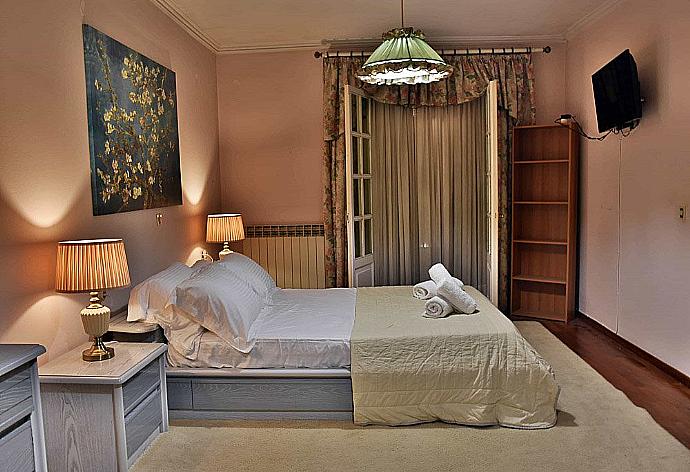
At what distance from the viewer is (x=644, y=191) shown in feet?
13.7

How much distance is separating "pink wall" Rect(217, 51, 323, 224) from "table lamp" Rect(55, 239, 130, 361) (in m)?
3.09

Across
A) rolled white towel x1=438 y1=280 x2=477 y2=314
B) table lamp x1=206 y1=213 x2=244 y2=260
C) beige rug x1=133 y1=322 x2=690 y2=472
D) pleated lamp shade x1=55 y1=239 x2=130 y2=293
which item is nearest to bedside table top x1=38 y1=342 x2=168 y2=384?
pleated lamp shade x1=55 y1=239 x2=130 y2=293

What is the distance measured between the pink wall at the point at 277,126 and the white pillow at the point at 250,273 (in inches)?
64.8

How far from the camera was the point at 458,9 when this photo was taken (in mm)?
4676

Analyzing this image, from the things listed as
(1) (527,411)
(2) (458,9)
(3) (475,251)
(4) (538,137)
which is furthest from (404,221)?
(1) (527,411)

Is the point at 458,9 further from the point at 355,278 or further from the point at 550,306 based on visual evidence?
the point at 550,306

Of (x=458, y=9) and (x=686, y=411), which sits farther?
(x=458, y=9)

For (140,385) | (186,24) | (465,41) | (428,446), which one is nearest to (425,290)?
(428,446)

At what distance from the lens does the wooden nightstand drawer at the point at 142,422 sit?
2.73 meters

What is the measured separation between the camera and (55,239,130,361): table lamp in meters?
2.66

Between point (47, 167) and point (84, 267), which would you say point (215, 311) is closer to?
point (84, 267)

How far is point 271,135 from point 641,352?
3757 millimetres

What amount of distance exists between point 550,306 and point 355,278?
6.41ft

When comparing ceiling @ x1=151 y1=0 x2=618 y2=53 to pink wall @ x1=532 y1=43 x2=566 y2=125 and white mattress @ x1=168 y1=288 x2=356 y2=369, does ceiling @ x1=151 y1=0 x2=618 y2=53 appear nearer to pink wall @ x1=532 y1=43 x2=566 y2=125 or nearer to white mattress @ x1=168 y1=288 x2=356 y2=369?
pink wall @ x1=532 y1=43 x2=566 y2=125
